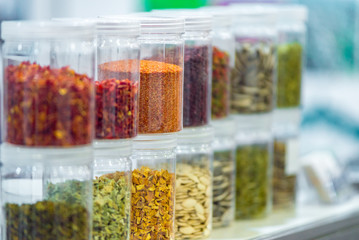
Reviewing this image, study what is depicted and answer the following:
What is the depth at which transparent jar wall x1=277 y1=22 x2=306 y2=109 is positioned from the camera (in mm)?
1855

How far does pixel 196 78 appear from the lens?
143cm

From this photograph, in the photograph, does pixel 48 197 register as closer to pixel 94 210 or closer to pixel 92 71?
pixel 94 210

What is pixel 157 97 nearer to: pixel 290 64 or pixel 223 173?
pixel 223 173

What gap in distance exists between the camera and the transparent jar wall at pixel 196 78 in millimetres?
1425

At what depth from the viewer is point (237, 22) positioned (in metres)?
1.73

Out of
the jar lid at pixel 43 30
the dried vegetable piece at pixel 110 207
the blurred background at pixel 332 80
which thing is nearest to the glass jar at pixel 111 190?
the dried vegetable piece at pixel 110 207

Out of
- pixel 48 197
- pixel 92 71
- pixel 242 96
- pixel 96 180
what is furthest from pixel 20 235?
pixel 242 96

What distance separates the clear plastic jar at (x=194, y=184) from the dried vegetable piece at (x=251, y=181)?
28 centimetres

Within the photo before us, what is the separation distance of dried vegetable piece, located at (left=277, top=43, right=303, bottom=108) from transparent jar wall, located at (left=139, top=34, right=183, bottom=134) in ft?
1.99

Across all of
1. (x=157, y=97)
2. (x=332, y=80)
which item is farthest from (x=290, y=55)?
(x=332, y=80)

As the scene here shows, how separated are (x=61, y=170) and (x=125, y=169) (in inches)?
6.7

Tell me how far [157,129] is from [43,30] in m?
0.34

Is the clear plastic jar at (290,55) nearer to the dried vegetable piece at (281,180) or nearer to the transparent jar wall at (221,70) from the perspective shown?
the dried vegetable piece at (281,180)

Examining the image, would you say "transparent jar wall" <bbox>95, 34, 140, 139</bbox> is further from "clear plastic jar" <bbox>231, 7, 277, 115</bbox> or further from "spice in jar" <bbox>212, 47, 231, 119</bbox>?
"clear plastic jar" <bbox>231, 7, 277, 115</bbox>
